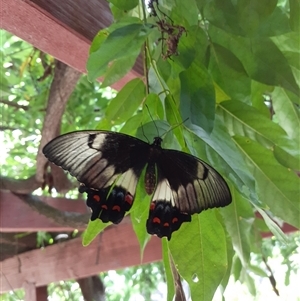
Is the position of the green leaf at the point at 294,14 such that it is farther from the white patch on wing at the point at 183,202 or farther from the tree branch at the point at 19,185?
the tree branch at the point at 19,185

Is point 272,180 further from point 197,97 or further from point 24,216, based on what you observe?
point 24,216

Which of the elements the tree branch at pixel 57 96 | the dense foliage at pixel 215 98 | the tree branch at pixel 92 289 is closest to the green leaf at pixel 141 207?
the dense foliage at pixel 215 98

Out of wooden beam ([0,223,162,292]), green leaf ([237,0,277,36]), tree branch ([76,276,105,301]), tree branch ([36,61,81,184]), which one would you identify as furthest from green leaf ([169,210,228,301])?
tree branch ([76,276,105,301])

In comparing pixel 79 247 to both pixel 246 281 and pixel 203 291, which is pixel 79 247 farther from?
pixel 203 291

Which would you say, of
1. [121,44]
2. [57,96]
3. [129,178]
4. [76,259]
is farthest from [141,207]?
[76,259]

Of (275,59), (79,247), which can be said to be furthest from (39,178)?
(275,59)

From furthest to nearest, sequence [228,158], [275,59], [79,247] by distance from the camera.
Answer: [79,247] → [275,59] → [228,158]

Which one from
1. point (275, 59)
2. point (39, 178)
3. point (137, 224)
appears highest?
point (39, 178)
